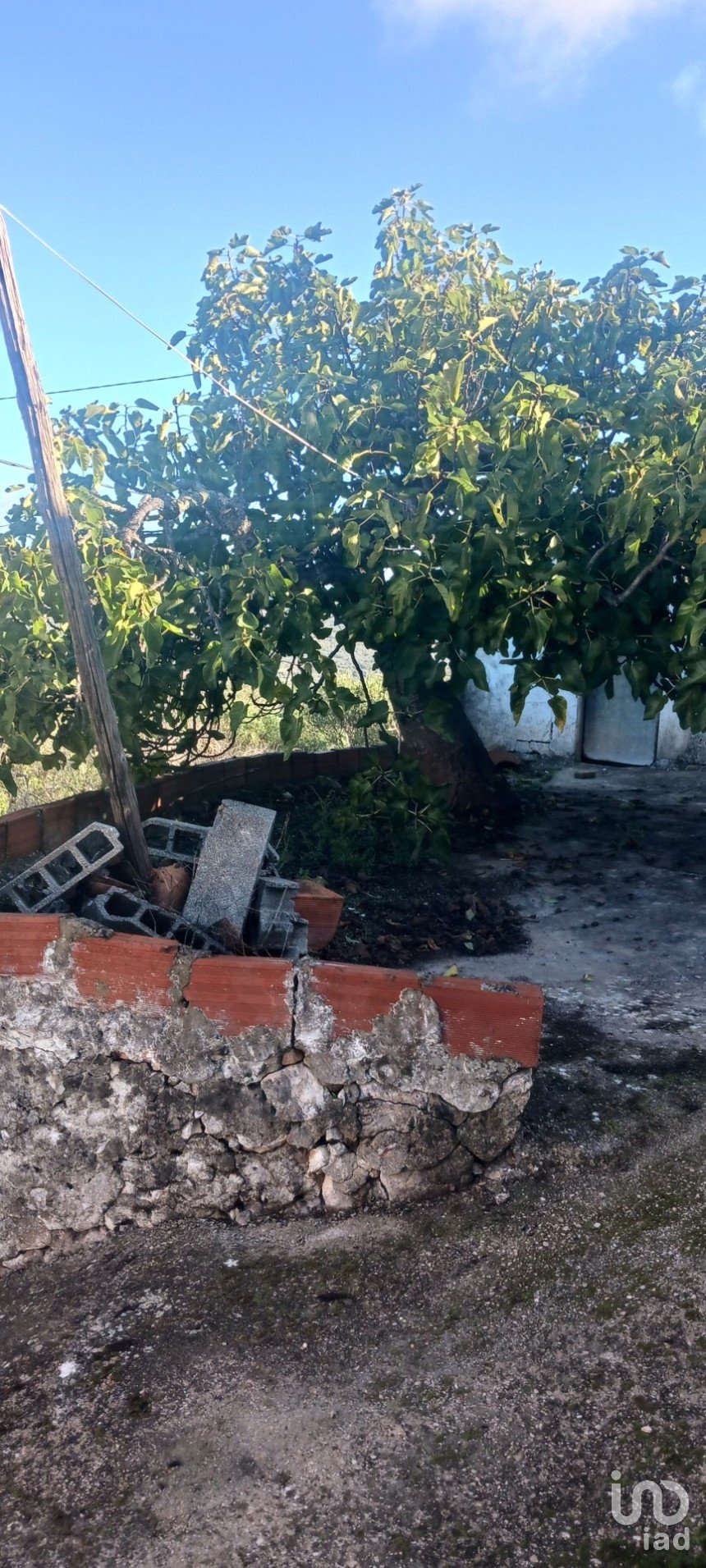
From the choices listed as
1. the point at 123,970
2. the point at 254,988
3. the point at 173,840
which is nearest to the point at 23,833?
the point at 173,840

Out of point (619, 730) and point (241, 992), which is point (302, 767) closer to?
point (241, 992)

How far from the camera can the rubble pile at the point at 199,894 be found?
3504 millimetres

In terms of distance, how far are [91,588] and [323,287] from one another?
8.73 ft

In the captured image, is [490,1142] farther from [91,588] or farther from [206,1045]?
[91,588]

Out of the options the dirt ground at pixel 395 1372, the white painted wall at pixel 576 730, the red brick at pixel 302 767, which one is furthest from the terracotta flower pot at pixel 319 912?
the white painted wall at pixel 576 730

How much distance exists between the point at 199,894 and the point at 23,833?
3.50 feet

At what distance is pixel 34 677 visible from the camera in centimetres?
451

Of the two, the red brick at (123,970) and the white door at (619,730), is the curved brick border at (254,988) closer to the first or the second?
the red brick at (123,970)

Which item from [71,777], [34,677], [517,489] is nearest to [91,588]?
[34,677]

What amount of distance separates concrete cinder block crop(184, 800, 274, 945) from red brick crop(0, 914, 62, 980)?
0.72 metres

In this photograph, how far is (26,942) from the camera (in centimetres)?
296

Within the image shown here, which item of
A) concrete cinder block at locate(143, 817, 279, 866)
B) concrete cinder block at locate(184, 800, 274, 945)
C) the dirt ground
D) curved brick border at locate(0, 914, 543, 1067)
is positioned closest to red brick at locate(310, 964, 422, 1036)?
curved brick border at locate(0, 914, 543, 1067)

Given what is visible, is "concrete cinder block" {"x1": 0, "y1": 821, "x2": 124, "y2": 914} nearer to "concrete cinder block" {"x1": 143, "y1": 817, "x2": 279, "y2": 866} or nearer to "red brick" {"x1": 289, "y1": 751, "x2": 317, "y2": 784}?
"concrete cinder block" {"x1": 143, "y1": 817, "x2": 279, "y2": 866}

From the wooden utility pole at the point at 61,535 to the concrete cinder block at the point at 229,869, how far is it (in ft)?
1.09
